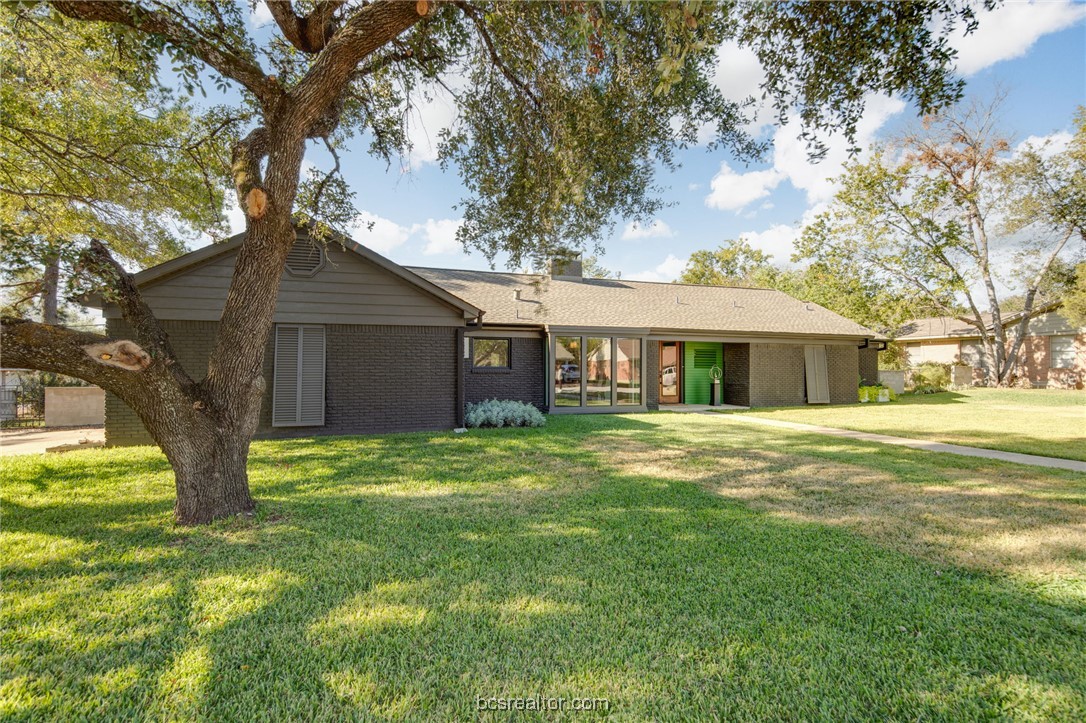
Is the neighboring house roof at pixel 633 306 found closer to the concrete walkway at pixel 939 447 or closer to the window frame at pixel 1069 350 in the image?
the concrete walkway at pixel 939 447

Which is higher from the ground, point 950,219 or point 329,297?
point 950,219

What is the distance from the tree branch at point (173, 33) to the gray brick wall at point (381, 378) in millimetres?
6012

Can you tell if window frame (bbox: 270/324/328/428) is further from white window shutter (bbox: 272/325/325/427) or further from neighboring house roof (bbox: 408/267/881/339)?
neighboring house roof (bbox: 408/267/881/339)

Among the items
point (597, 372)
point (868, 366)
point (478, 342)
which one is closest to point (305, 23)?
point (478, 342)

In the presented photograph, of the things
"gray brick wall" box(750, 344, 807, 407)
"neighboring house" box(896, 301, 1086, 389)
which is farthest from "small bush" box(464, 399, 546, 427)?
"neighboring house" box(896, 301, 1086, 389)

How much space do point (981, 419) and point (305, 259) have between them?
1758 centimetres

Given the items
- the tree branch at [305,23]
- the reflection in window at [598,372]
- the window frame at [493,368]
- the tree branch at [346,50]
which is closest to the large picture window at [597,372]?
the reflection in window at [598,372]

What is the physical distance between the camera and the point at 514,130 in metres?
7.18

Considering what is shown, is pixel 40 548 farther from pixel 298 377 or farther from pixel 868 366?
pixel 868 366

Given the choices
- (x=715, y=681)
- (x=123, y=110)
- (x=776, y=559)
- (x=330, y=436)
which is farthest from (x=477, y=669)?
(x=123, y=110)

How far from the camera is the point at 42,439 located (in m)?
10.9

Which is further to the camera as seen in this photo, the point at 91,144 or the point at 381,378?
the point at 381,378

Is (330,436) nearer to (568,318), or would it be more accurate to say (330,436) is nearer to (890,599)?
(568,318)

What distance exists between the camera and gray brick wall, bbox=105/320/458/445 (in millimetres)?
10109
